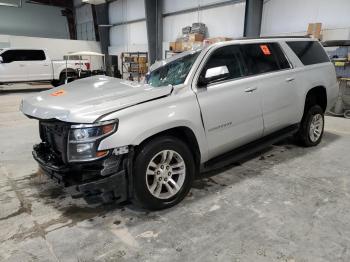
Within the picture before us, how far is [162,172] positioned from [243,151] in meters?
1.12

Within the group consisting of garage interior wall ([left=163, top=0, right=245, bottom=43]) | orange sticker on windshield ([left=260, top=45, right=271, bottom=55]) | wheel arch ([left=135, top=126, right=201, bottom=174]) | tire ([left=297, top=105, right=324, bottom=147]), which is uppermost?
garage interior wall ([left=163, top=0, right=245, bottom=43])

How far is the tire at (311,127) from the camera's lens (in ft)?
13.7

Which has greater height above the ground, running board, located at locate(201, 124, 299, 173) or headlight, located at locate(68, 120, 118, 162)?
headlight, located at locate(68, 120, 118, 162)

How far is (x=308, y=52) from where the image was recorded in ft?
13.5

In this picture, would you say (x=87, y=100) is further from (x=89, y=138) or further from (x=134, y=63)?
(x=134, y=63)

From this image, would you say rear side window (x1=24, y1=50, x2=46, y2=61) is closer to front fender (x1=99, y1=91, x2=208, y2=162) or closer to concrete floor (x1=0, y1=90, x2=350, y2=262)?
concrete floor (x1=0, y1=90, x2=350, y2=262)

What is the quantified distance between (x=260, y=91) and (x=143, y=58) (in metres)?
12.8

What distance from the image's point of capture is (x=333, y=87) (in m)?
4.42

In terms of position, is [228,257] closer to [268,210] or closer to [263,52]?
[268,210]

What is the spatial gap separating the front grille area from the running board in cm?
135

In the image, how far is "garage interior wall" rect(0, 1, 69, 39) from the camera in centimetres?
1941

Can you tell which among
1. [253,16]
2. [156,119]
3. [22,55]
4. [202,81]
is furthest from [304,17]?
[22,55]

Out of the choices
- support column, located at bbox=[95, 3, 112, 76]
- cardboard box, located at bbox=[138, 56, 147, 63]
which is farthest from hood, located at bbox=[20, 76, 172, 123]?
support column, located at bbox=[95, 3, 112, 76]

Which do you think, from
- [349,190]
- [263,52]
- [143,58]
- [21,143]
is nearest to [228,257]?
[349,190]
